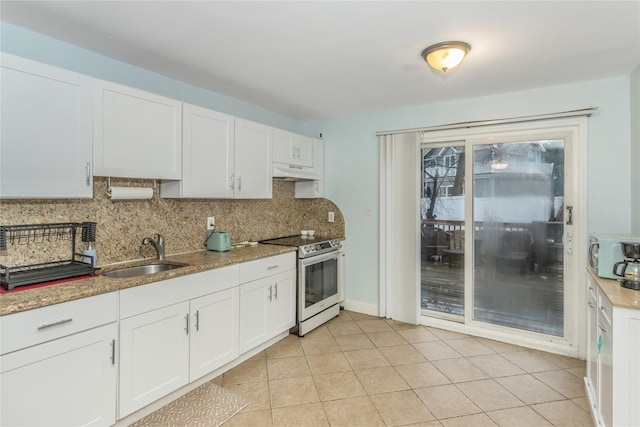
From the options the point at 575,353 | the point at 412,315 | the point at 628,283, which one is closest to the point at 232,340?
the point at 412,315

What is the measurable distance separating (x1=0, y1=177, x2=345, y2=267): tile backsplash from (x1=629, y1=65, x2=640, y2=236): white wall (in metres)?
2.72

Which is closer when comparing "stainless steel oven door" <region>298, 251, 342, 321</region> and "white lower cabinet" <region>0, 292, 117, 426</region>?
"white lower cabinet" <region>0, 292, 117, 426</region>

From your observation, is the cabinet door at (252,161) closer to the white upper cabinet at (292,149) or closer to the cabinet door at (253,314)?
the white upper cabinet at (292,149)

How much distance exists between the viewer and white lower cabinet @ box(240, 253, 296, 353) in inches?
110

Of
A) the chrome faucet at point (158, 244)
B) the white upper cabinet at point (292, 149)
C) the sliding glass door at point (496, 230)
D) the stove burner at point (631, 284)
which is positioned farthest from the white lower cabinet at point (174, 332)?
the stove burner at point (631, 284)

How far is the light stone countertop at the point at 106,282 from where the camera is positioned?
154 centimetres

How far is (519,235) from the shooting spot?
10.7ft

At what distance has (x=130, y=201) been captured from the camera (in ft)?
8.43

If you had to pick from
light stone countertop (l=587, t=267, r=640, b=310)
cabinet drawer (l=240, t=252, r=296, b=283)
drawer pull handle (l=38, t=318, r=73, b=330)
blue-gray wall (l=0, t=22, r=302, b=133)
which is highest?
blue-gray wall (l=0, t=22, r=302, b=133)

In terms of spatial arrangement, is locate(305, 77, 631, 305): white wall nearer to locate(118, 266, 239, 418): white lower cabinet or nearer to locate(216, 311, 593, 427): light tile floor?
locate(216, 311, 593, 427): light tile floor

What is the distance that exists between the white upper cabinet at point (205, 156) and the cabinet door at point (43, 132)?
68 centimetres

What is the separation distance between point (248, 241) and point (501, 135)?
2.83m

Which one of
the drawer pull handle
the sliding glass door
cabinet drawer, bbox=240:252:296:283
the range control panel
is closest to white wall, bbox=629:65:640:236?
the sliding glass door

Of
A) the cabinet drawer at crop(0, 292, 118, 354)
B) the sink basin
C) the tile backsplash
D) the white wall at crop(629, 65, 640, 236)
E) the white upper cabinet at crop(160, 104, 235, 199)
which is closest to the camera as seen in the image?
the cabinet drawer at crop(0, 292, 118, 354)
